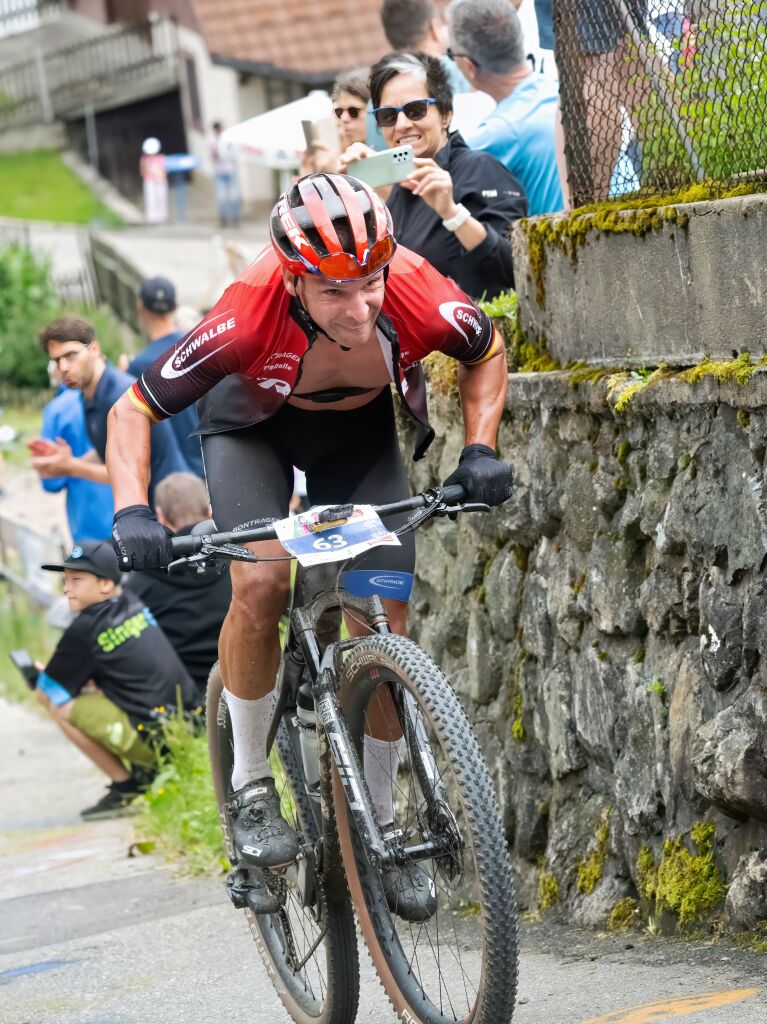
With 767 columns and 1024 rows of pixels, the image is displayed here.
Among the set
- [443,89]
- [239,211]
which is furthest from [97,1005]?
[239,211]

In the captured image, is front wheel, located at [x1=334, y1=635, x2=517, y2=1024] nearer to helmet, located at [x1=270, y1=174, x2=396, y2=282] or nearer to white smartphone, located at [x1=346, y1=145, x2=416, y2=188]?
helmet, located at [x1=270, y1=174, x2=396, y2=282]

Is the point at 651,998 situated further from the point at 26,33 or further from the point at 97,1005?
the point at 26,33

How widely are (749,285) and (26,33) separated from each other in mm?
48875

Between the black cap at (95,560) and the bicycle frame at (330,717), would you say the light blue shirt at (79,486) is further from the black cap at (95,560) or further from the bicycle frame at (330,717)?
the bicycle frame at (330,717)

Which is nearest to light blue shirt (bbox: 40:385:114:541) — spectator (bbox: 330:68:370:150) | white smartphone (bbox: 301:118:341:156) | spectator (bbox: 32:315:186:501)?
spectator (bbox: 32:315:186:501)

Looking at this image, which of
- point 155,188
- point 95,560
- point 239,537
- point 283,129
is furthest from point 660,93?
point 155,188

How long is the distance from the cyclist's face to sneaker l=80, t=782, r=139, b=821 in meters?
5.03

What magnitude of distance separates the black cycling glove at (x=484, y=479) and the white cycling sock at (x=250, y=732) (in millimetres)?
951

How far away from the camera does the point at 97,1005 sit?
17.1ft

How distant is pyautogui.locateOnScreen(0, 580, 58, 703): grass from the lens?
12398mm

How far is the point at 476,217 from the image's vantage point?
21.4 ft

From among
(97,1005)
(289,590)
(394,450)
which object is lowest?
(97,1005)

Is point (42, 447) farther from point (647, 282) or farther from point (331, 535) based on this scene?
point (331, 535)

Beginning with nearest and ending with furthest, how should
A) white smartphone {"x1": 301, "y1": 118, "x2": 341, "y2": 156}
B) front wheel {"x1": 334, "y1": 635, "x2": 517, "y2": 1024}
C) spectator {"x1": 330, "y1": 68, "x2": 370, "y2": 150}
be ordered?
front wheel {"x1": 334, "y1": 635, "x2": 517, "y2": 1024}
spectator {"x1": 330, "y1": 68, "x2": 370, "y2": 150}
white smartphone {"x1": 301, "y1": 118, "x2": 341, "y2": 156}
